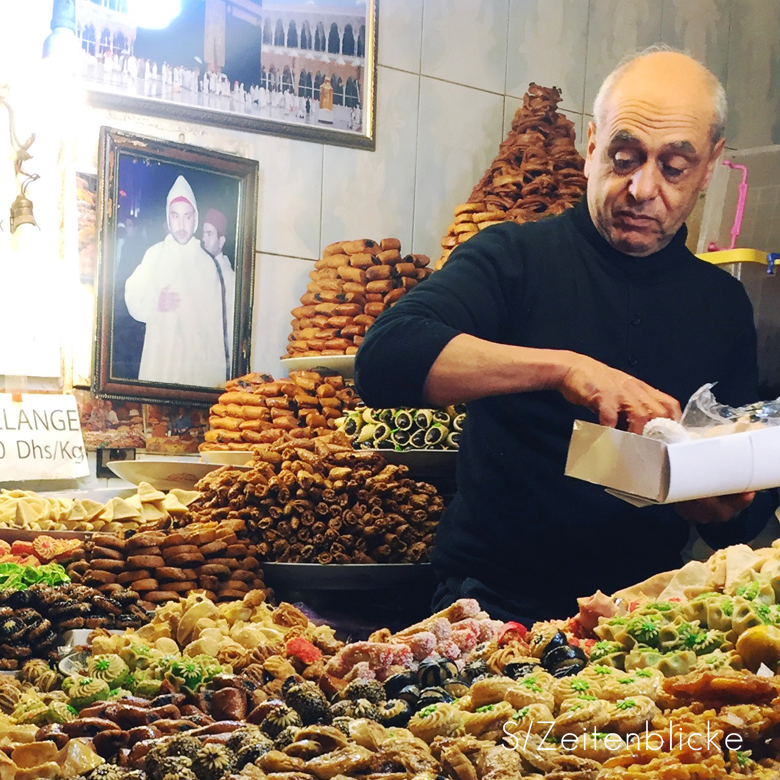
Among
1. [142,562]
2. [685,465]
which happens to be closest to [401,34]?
[142,562]

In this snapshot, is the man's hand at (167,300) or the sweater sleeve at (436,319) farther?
the man's hand at (167,300)

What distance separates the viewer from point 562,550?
86.4 inches

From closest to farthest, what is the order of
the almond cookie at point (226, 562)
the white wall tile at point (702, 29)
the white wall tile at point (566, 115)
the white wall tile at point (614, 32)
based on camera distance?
the almond cookie at point (226, 562) < the white wall tile at point (566, 115) < the white wall tile at point (614, 32) < the white wall tile at point (702, 29)

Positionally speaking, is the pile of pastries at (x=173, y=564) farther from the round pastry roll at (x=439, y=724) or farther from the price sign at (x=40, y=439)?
the round pastry roll at (x=439, y=724)

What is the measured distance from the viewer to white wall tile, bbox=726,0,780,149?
6.17 m

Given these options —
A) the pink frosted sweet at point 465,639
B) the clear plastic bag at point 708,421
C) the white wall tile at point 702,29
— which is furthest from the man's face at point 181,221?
the clear plastic bag at point 708,421

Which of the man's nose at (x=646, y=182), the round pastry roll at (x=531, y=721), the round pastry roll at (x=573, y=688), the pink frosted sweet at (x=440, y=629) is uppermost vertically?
the man's nose at (x=646, y=182)

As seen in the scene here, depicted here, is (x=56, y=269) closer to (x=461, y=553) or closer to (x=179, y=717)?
(x=461, y=553)

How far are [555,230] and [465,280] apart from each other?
34cm

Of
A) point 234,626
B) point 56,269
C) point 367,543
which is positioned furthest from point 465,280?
point 56,269

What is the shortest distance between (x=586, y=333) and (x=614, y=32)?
397 cm

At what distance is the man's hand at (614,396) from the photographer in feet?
5.00

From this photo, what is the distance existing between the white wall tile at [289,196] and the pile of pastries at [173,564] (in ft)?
7.02

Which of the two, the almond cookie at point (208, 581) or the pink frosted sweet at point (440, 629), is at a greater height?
the pink frosted sweet at point (440, 629)
